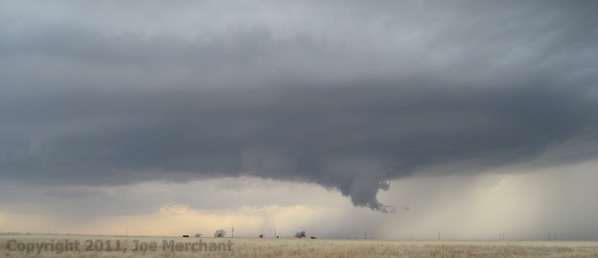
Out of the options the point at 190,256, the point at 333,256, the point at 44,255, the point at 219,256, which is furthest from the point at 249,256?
the point at 44,255

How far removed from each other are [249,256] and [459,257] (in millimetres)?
29742

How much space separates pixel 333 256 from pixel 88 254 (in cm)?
2997

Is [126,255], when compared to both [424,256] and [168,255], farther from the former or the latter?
[424,256]

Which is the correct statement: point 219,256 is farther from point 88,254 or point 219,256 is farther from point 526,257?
point 526,257

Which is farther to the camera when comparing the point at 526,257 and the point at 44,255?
the point at 526,257

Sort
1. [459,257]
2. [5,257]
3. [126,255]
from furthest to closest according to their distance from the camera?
1. [459,257]
2. [126,255]
3. [5,257]

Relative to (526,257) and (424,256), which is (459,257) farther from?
(526,257)

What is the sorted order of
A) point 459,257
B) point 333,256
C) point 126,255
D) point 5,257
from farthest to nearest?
point 459,257 → point 333,256 → point 126,255 → point 5,257

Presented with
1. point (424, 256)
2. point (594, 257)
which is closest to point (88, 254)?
point (424, 256)

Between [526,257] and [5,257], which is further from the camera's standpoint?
[526,257]

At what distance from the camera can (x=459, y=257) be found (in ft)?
203

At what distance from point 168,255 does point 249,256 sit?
10245mm

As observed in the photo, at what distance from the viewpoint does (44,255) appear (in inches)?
1980

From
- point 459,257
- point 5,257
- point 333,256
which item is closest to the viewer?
point 5,257
